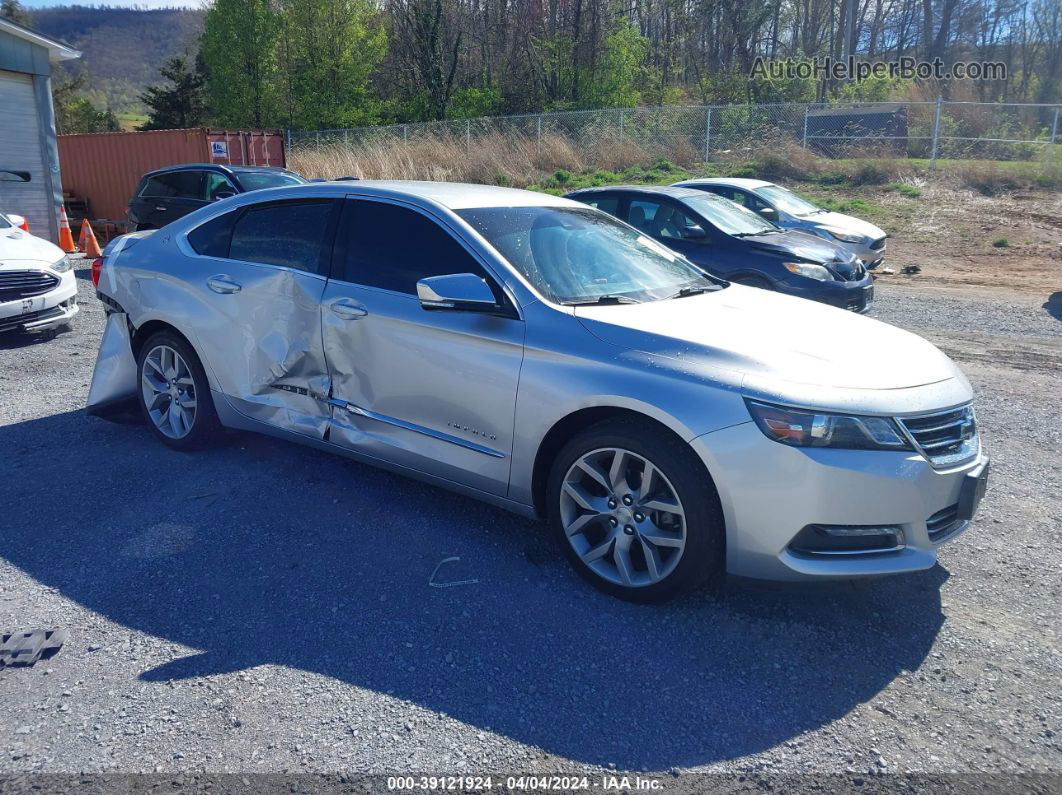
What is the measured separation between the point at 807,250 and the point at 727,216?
3.57ft

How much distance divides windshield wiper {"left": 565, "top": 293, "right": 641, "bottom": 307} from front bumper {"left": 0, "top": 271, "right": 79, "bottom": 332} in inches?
265

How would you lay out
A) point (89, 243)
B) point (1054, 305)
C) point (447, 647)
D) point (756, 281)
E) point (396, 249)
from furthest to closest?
1. point (89, 243)
2. point (1054, 305)
3. point (756, 281)
4. point (396, 249)
5. point (447, 647)

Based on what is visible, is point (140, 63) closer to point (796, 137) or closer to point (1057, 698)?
point (796, 137)

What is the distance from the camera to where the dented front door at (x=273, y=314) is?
485 centimetres

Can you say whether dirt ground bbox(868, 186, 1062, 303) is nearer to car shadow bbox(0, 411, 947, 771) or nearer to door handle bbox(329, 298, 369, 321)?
car shadow bbox(0, 411, 947, 771)

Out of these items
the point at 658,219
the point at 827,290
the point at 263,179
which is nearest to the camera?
the point at 827,290

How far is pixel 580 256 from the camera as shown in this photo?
4625 millimetres

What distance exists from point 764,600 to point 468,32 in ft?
126

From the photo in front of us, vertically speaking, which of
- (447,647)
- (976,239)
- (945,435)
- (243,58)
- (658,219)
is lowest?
(447,647)

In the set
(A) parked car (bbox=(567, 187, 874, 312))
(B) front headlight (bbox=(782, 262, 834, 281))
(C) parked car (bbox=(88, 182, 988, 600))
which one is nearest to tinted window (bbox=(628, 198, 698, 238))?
(A) parked car (bbox=(567, 187, 874, 312))

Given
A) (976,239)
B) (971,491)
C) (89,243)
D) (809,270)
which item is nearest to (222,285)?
(971,491)

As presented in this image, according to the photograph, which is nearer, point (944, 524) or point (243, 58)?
point (944, 524)

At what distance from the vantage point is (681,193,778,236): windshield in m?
9.95

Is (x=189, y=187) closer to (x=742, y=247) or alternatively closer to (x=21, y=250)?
(x=21, y=250)
